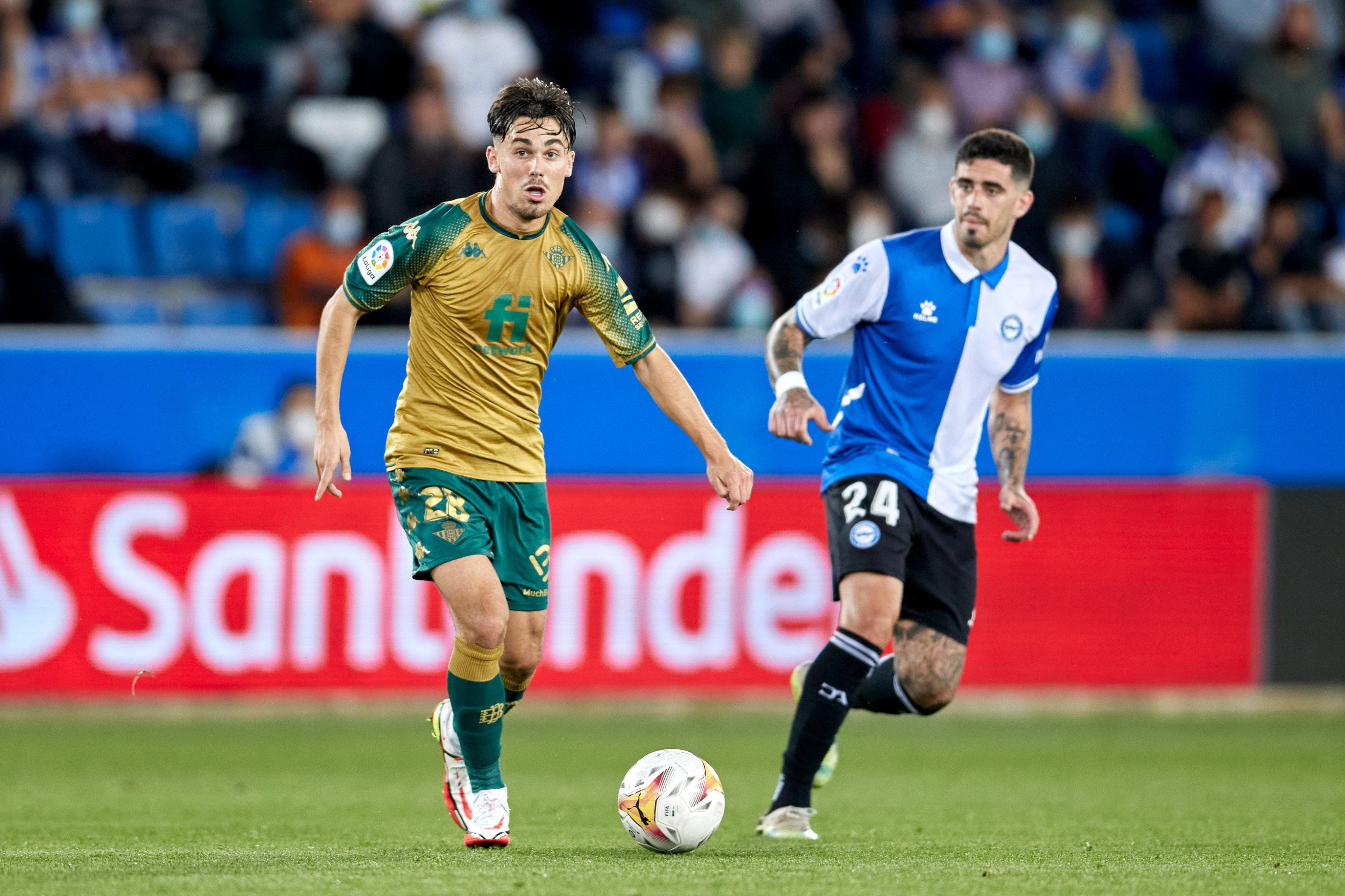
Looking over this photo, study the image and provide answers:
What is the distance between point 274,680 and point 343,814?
3991mm

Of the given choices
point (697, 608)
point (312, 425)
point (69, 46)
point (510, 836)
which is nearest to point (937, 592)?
point (510, 836)

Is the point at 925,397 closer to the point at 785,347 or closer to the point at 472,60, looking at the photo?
the point at 785,347

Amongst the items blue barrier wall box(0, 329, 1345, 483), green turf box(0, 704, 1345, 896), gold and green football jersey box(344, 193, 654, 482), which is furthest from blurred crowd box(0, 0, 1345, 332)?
gold and green football jersey box(344, 193, 654, 482)

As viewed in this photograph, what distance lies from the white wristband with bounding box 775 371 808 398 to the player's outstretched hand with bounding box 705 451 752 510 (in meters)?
0.37

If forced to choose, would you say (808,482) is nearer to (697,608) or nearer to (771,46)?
(697,608)

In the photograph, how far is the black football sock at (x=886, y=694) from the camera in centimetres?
692

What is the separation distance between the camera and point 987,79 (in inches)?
599

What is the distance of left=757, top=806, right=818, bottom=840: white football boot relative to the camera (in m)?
6.33

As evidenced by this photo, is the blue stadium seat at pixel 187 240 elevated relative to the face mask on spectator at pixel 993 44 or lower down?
lower down

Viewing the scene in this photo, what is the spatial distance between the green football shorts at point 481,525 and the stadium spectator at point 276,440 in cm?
570

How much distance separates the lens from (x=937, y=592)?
22.1 feet

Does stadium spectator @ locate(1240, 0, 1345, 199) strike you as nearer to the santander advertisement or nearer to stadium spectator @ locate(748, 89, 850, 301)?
stadium spectator @ locate(748, 89, 850, 301)

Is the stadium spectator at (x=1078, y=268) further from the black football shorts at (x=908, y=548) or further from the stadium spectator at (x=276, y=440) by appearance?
the black football shorts at (x=908, y=548)

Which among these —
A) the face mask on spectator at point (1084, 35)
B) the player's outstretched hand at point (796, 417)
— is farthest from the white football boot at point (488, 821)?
the face mask on spectator at point (1084, 35)
